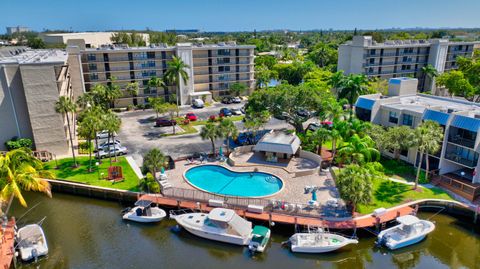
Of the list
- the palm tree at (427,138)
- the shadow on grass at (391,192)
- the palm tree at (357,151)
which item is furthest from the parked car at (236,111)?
the palm tree at (427,138)

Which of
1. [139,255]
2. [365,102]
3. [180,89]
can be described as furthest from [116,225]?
[180,89]

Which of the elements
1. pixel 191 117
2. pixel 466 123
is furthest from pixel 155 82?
pixel 466 123

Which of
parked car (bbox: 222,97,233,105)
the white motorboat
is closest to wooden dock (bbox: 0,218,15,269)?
the white motorboat

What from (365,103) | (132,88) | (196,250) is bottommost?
(196,250)

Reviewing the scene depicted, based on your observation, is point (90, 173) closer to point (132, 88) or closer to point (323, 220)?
point (323, 220)

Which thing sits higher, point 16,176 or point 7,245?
point 16,176

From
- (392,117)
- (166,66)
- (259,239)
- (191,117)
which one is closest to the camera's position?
(259,239)

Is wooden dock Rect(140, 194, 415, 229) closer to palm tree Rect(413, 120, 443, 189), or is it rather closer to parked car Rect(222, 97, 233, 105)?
palm tree Rect(413, 120, 443, 189)

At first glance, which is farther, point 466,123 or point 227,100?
point 227,100
